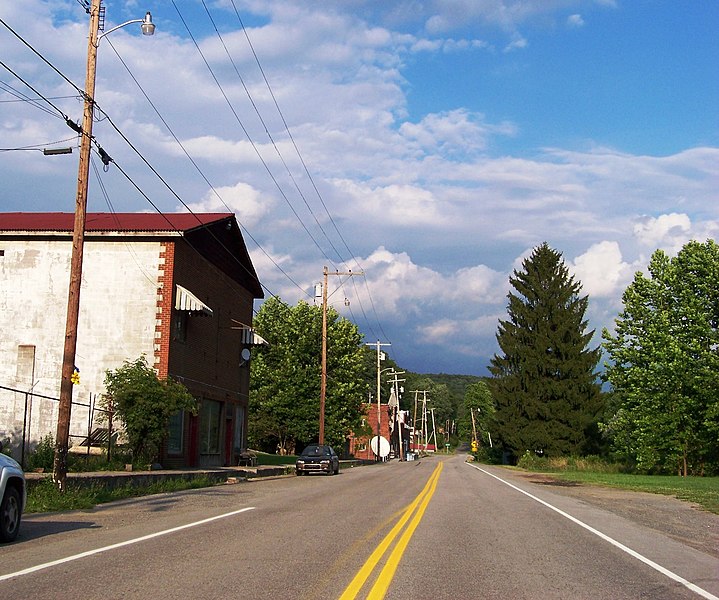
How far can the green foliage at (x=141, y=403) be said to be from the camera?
25.7 m

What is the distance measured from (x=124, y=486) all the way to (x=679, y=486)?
71.9 feet

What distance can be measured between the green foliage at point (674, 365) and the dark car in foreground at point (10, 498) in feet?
127

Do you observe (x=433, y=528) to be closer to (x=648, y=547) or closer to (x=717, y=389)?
(x=648, y=547)

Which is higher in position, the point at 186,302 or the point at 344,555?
the point at 186,302

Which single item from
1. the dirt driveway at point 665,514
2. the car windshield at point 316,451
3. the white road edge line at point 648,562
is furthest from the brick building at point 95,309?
the white road edge line at point 648,562

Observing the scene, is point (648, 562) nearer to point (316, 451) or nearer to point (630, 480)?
point (630, 480)

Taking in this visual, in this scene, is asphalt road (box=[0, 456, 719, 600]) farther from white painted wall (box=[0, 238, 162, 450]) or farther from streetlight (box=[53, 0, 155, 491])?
white painted wall (box=[0, 238, 162, 450])

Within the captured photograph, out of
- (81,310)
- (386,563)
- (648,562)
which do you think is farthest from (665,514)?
(81,310)

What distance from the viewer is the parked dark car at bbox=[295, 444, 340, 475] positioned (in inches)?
1454

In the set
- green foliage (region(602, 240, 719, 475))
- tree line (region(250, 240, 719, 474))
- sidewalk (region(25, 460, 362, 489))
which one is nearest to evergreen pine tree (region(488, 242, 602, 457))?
tree line (region(250, 240, 719, 474))

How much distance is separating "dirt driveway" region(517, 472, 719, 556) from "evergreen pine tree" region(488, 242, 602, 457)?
99.4 feet

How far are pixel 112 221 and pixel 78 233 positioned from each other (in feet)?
41.3

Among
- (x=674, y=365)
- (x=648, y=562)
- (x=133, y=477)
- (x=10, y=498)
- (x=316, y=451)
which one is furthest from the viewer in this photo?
(x=674, y=365)

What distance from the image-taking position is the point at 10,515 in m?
10.7
